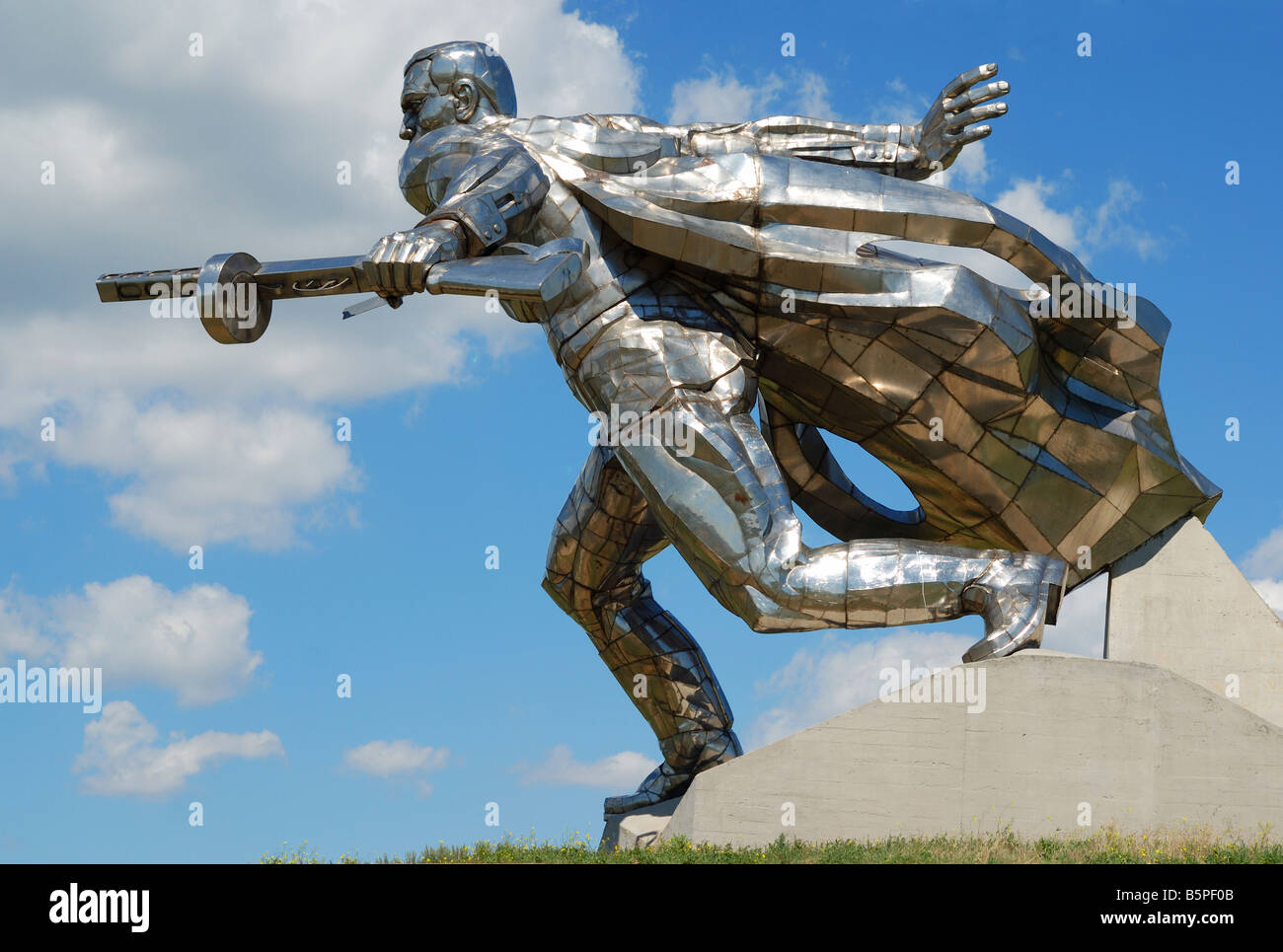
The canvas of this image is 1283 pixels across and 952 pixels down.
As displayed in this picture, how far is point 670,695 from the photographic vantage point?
13742mm

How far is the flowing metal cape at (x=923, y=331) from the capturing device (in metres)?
11.9

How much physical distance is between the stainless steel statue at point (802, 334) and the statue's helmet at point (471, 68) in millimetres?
19

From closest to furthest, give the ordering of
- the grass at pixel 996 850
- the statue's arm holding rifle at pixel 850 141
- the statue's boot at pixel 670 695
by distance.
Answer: the grass at pixel 996 850, the statue's arm holding rifle at pixel 850 141, the statue's boot at pixel 670 695

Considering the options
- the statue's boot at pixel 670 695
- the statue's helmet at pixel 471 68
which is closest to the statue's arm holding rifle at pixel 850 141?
the statue's helmet at pixel 471 68

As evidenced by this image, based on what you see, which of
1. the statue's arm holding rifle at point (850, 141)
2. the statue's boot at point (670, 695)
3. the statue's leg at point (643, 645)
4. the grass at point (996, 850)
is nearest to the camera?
the grass at point (996, 850)

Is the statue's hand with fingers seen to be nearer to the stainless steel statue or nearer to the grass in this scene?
the stainless steel statue

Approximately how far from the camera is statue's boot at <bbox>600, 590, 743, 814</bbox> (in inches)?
540

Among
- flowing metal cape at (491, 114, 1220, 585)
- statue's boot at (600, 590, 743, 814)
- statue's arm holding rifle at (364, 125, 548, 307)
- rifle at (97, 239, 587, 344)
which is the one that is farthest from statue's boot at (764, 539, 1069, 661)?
statue's arm holding rifle at (364, 125, 548, 307)

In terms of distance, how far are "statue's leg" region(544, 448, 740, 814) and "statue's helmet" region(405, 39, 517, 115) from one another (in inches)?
120

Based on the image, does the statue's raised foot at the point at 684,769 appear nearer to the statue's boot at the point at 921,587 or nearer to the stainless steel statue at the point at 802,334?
the stainless steel statue at the point at 802,334

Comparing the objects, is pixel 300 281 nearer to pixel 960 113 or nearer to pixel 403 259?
pixel 403 259

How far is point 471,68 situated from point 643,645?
4972 mm

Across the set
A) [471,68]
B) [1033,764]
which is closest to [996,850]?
[1033,764]
